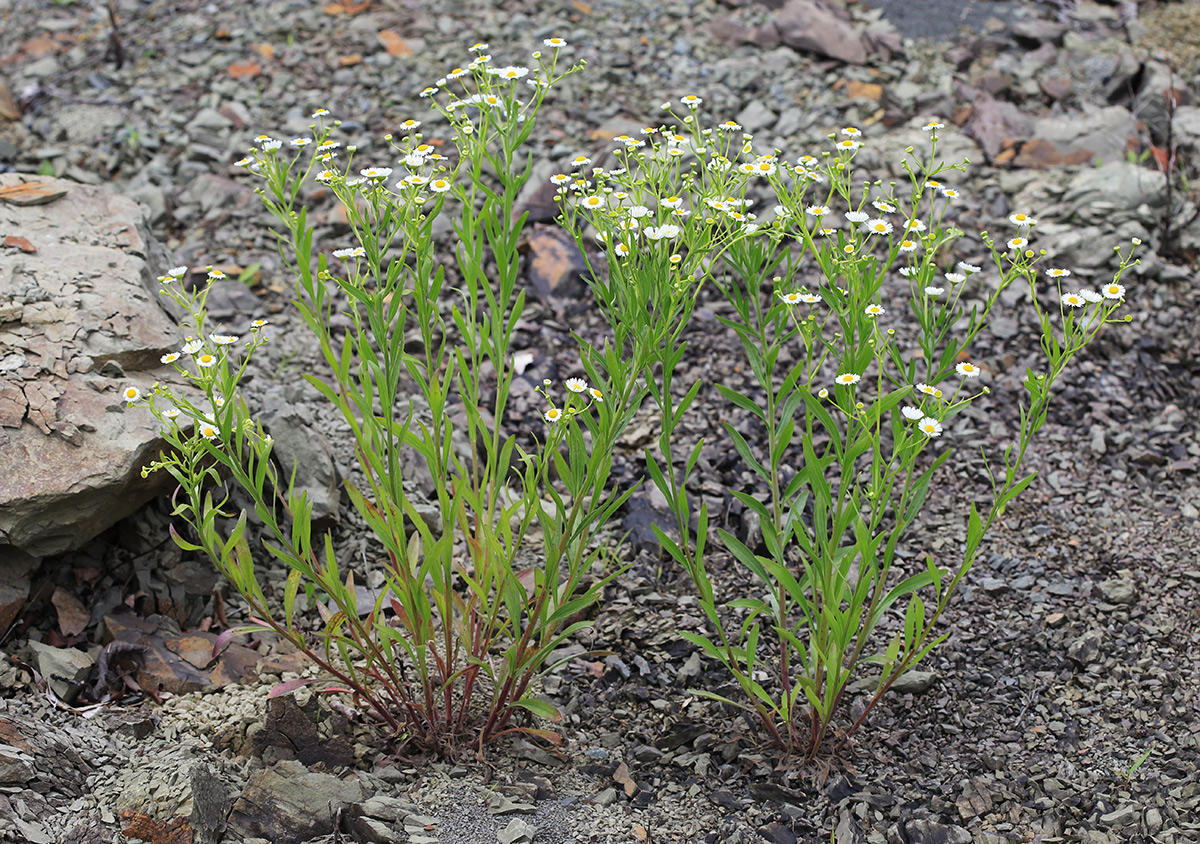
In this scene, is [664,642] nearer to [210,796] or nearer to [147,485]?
[210,796]

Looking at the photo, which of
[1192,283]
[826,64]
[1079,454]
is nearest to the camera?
[1079,454]

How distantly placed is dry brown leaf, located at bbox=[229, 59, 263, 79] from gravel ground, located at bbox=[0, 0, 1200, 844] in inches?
1.0

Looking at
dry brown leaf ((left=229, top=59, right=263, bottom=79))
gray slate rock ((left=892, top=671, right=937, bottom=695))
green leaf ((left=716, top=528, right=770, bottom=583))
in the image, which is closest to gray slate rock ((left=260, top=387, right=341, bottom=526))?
green leaf ((left=716, top=528, right=770, bottom=583))

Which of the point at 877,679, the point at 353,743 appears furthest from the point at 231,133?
the point at 877,679

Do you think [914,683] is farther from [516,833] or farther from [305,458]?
[305,458]

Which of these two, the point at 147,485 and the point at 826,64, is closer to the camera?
the point at 147,485

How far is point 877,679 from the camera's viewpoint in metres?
2.75

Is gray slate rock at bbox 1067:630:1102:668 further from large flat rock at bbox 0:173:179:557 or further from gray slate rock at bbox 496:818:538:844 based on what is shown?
large flat rock at bbox 0:173:179:557

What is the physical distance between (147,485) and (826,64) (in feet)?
16.1

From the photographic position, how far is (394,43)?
6168 mm

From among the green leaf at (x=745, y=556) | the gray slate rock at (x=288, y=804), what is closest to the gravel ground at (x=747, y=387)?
the gray slate rock at (x=288, y=804)

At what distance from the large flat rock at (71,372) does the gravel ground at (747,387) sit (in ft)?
0.92

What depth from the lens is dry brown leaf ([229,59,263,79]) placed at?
5.91 m

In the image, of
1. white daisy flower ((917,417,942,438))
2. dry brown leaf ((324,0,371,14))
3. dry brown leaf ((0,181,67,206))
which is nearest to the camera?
white daisy flower ((917,417,942,438))
